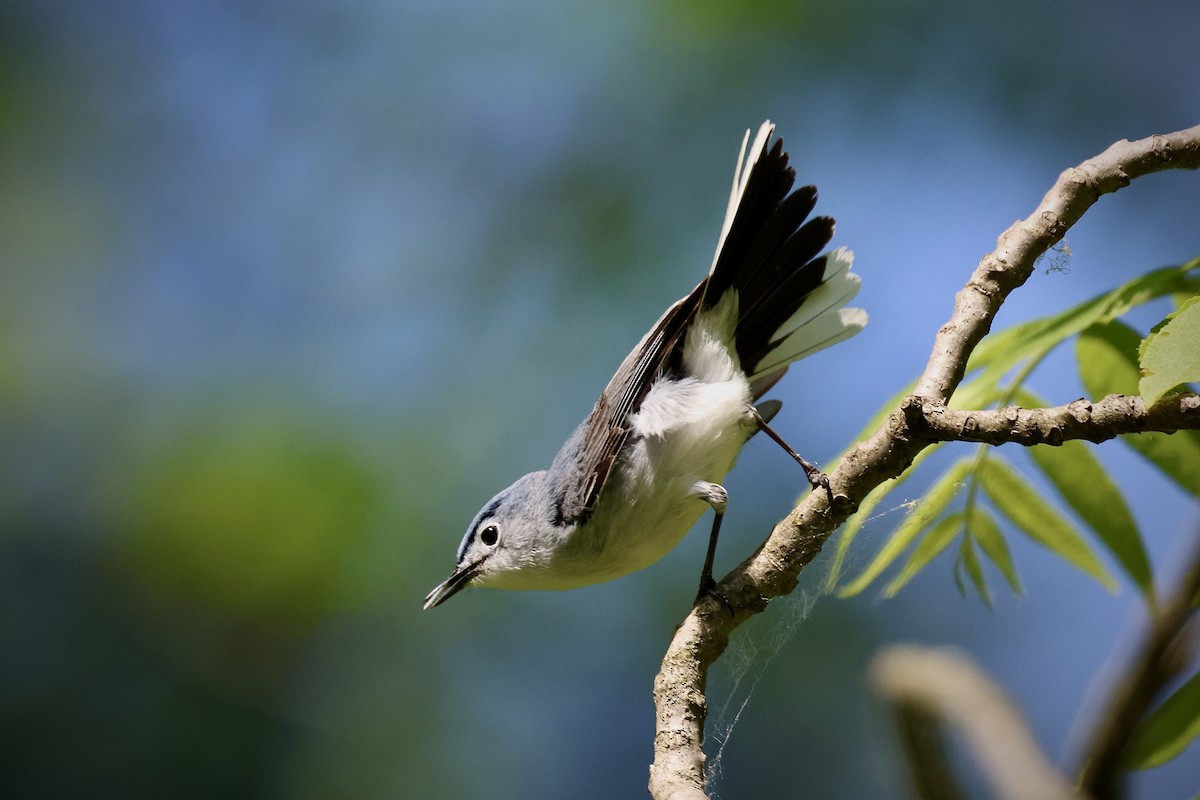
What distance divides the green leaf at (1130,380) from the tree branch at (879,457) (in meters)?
0.09

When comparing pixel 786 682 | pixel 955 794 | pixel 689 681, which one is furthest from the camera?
pixel 786 682

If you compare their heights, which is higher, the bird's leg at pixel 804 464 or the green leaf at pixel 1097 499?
the bird's leg at pixel 804 464

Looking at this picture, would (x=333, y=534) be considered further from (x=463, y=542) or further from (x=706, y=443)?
(x=706, y=443)

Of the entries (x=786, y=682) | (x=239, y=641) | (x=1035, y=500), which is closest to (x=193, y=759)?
(x=239, y=641)

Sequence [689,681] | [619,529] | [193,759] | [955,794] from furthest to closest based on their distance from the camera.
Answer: [193,759] → [619,529] → [689,681] → [955,794]

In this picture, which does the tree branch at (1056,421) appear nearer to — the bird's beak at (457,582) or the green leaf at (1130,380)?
the green leaf at (1130,380)

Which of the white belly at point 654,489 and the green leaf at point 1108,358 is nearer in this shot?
the green leaf at point 1108,358

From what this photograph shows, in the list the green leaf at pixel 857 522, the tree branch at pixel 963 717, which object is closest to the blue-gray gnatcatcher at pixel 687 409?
the green leaf at pixel 857 522

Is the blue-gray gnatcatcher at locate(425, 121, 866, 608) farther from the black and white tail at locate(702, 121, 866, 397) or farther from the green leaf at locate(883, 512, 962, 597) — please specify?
the green leaf at locate(883, 512, 962, 597)

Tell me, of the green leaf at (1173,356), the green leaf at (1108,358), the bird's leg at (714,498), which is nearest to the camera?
the green leaf at (1173,356)

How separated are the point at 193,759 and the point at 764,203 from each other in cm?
183

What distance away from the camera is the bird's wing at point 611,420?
3.04 ft

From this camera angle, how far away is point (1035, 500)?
0.80 meters

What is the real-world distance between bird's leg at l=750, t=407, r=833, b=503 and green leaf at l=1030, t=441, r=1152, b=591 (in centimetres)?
17
